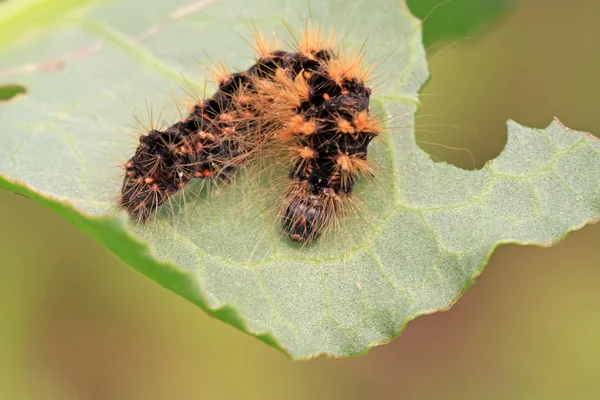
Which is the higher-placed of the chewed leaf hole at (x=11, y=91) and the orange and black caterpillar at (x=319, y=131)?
the chewed leaf hole at (x=11, y=91)

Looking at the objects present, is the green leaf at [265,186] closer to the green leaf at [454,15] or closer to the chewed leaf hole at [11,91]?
the chewed leaf hole at [11,91]

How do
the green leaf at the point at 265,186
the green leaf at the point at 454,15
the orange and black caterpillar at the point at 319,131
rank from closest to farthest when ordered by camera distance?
the green leaf at the point at 265,186 < the orange and black caterpillar at the point at 319,131 < the green leaf at the point at 454,15

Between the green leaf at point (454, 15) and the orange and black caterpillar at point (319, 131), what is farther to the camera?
the green leaf at point (454, 15)

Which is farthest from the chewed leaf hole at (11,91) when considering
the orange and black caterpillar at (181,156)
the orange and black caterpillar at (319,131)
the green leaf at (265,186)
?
the orange and black caterpillar at (319,131)

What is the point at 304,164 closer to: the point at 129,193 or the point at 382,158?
the point at 382,158

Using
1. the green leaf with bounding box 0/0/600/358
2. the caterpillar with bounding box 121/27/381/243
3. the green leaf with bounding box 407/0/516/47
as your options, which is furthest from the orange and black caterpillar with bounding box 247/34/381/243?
the green leaf with bounding box 407/0/516/47

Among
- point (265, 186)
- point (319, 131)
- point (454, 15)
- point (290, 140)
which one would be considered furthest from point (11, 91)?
point (454, 15)

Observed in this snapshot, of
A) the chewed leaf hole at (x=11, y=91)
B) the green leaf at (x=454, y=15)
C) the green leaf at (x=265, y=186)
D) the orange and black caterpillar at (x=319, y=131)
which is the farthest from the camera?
the chewed leaf hole at (x=11, y=91)

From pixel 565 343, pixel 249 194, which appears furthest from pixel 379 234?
pixel 565 343
